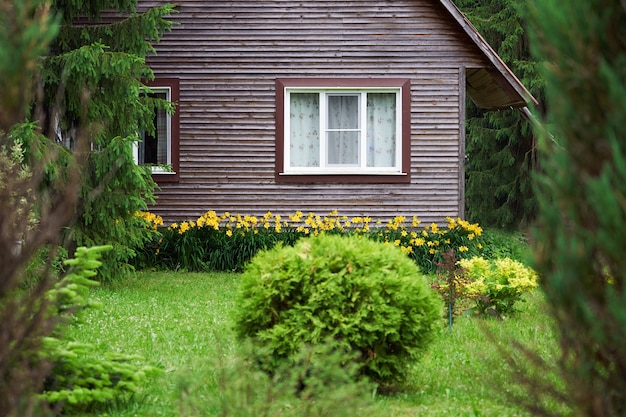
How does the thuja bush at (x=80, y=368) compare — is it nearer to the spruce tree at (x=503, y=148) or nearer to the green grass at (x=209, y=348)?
the green grass at (x=209, y=348)

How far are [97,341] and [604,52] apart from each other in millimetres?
5748

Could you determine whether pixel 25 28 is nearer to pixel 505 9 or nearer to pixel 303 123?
pixel 303 123

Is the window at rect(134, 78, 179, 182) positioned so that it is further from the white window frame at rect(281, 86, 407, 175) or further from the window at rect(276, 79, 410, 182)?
the white window frame at rect(281, 86, 407, 175)

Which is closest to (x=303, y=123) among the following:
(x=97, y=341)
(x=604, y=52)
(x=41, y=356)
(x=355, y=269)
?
(x=97, y=341)

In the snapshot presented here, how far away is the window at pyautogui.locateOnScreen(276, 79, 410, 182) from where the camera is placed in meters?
14.7

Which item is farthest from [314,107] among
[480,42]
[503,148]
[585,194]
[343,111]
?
[585,194]

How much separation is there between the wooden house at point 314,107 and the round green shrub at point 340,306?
29.1 feet

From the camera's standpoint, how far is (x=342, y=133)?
1492cm

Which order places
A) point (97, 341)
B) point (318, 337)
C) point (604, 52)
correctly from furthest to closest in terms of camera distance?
point (97, 341) → point (318, 337) → point (604, 52)

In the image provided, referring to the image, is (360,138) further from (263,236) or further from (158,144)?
(158,144)

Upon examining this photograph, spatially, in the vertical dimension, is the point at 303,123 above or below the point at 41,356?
above

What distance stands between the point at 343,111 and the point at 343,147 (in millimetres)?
628

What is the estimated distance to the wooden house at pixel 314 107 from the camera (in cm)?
1472

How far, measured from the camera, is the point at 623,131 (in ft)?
8.80
